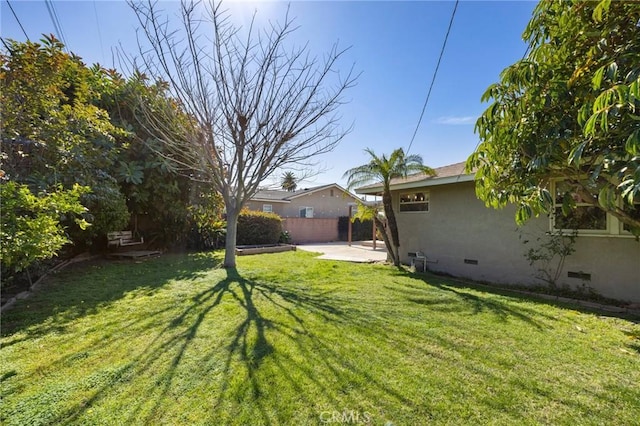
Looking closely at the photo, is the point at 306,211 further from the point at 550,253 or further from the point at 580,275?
the point at 580,275

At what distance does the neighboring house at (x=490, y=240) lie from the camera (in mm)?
6109

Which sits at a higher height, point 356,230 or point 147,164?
point 147,164

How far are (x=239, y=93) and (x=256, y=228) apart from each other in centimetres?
854

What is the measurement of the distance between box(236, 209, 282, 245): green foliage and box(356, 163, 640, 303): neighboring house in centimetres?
653

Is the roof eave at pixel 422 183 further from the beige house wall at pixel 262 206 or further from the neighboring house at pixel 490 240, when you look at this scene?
the beige house wall at pixel 262 206

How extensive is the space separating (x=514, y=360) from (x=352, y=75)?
765 centimetres

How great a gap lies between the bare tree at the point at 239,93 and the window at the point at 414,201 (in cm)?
325

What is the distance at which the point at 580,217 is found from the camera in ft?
21.6

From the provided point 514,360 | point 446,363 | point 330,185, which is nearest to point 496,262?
point 514,360

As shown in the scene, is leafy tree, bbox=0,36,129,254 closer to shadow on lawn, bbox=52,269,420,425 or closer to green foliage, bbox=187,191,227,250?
shadow on lawn, bbox=52,269,420,425

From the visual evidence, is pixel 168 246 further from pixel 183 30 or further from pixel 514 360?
pixel 514 360

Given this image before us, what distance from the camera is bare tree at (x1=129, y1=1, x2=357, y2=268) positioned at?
7.23 metres

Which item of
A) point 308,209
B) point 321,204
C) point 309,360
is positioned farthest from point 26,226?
point 321,204

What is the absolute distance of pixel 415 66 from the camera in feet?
27.6
